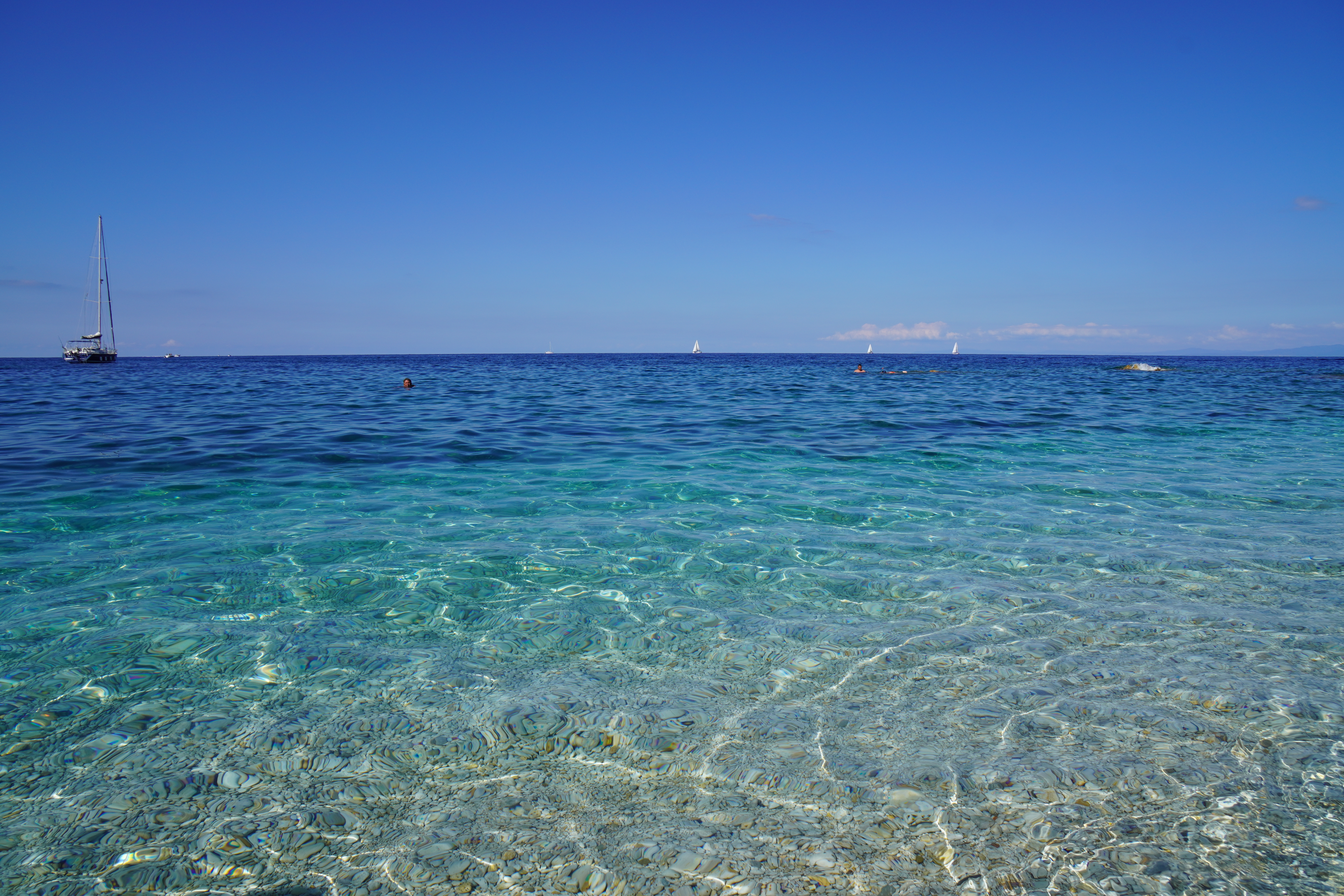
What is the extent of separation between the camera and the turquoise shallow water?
10.2ft

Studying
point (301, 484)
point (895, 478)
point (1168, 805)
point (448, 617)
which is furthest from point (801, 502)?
point (301, 484)

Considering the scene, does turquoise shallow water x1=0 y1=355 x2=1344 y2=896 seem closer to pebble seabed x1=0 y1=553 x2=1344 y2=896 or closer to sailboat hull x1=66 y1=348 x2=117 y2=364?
pebble seabed x1=0 y1=553 x2=1344 y2=896

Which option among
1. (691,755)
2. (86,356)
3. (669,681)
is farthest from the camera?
(86,356)

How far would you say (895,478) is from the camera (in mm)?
11656

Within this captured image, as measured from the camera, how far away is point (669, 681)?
4750 millimetres

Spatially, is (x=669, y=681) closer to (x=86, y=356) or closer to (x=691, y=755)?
(x=691, y=755)

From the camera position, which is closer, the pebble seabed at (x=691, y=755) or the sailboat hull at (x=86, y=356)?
the pebble seabed at (x=691, y=755)

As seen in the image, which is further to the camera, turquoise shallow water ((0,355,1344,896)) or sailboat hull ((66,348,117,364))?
sailboat hull ((66,348,117,364))

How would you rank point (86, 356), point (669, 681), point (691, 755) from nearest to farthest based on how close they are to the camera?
point (691, 755) → point (669, 681) → point (86, 356)

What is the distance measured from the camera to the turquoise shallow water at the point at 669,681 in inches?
123

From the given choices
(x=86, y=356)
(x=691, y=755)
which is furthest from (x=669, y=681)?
(x=86, y=356)

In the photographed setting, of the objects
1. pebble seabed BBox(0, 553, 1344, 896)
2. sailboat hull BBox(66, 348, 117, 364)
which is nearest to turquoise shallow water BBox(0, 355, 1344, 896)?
pebble seabed BBox(0, 553, 1344, 896)

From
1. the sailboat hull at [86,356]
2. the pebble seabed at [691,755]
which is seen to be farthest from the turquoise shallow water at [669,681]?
the sailboat hull at [86,356]

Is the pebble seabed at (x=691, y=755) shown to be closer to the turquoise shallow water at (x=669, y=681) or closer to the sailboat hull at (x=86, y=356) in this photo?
the turquoise shallow water at (x=669, y=681)
